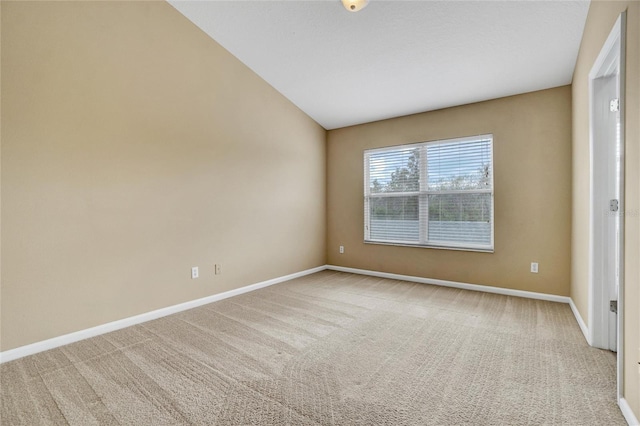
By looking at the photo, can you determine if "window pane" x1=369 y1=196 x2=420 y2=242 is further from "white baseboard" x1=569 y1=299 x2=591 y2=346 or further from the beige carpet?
"white baseboard" x1=569 y1=299 x2=591 y2=346

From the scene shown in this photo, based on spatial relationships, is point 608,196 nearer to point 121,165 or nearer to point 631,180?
point 631,180

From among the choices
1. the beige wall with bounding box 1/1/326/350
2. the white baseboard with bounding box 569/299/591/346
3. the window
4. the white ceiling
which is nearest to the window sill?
the window

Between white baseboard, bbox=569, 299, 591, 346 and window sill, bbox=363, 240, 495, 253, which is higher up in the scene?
window sill, bbox=363, 240, 495, 253

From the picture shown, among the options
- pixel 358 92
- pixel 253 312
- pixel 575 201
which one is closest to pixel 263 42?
pixel 358 92

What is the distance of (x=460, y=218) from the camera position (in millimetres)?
4031

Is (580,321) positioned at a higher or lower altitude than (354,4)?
lower

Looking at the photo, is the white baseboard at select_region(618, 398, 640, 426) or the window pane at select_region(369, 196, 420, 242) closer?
the white baseboard at select_region(618, 398, 640, 426)

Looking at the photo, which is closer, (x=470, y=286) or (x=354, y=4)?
(x=354, y=4)

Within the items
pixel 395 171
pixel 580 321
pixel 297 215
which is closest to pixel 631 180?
pixel 580 321

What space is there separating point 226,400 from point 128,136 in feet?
7.95

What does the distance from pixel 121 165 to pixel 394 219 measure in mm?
3507

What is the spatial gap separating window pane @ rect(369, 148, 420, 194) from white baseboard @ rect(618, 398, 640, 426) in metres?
3.11

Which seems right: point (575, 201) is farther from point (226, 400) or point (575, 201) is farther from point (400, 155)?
point (226, 400)

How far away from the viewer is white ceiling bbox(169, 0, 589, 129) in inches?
101
